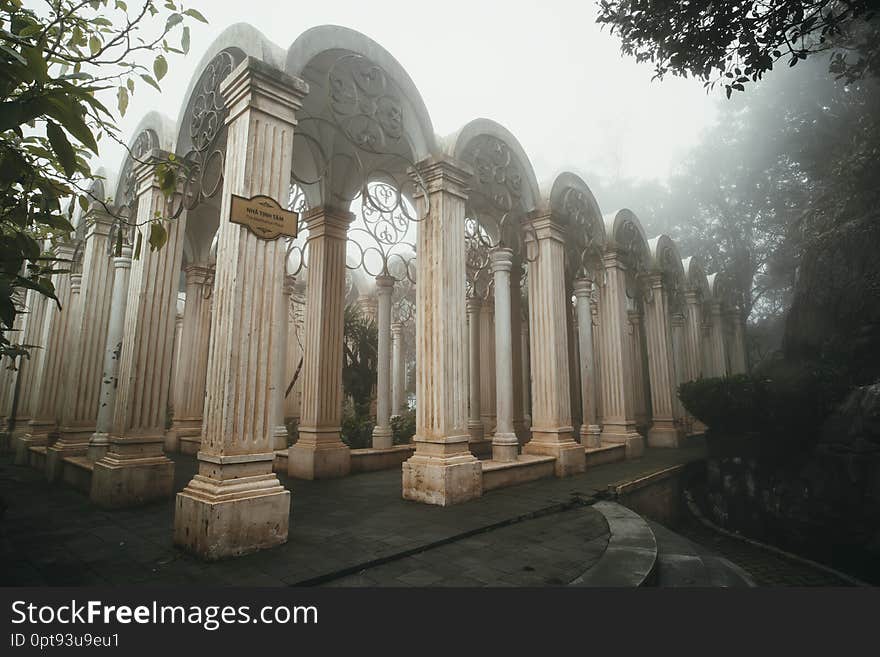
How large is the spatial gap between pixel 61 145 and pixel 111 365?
7.11 meters

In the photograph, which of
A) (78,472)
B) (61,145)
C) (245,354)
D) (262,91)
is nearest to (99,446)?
(78,472)

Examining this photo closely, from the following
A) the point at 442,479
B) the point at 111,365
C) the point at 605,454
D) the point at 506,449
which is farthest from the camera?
the point at 605,454

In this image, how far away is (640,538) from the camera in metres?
4.62

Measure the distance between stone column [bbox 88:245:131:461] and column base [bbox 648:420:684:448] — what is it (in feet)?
43.7

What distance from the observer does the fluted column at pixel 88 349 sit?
8125mm

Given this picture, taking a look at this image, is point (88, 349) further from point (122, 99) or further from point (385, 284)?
point (122, 99)

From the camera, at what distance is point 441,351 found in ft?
22.3

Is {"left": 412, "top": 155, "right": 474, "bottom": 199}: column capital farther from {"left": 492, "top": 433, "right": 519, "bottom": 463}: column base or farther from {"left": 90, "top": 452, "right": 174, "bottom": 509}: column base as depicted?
{"left": 90, "top": 452, "right": 174, "bottom": 509}: column base

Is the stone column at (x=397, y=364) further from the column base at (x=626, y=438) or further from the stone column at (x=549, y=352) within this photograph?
the stone column at (x=549, y=352)

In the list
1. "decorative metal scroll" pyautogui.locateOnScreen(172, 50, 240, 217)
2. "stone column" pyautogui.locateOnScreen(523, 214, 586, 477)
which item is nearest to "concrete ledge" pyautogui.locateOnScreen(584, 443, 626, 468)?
"stone column" pyautogui.locateOnScreen(523, 214, 586, 477)

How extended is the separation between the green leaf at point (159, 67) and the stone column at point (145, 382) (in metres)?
3.90

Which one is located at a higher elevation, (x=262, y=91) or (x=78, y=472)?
(x=262, y=91)

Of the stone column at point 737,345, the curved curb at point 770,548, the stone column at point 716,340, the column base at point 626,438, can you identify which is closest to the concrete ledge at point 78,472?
the column base at point 626,438

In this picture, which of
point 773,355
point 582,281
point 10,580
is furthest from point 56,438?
point 773,355
